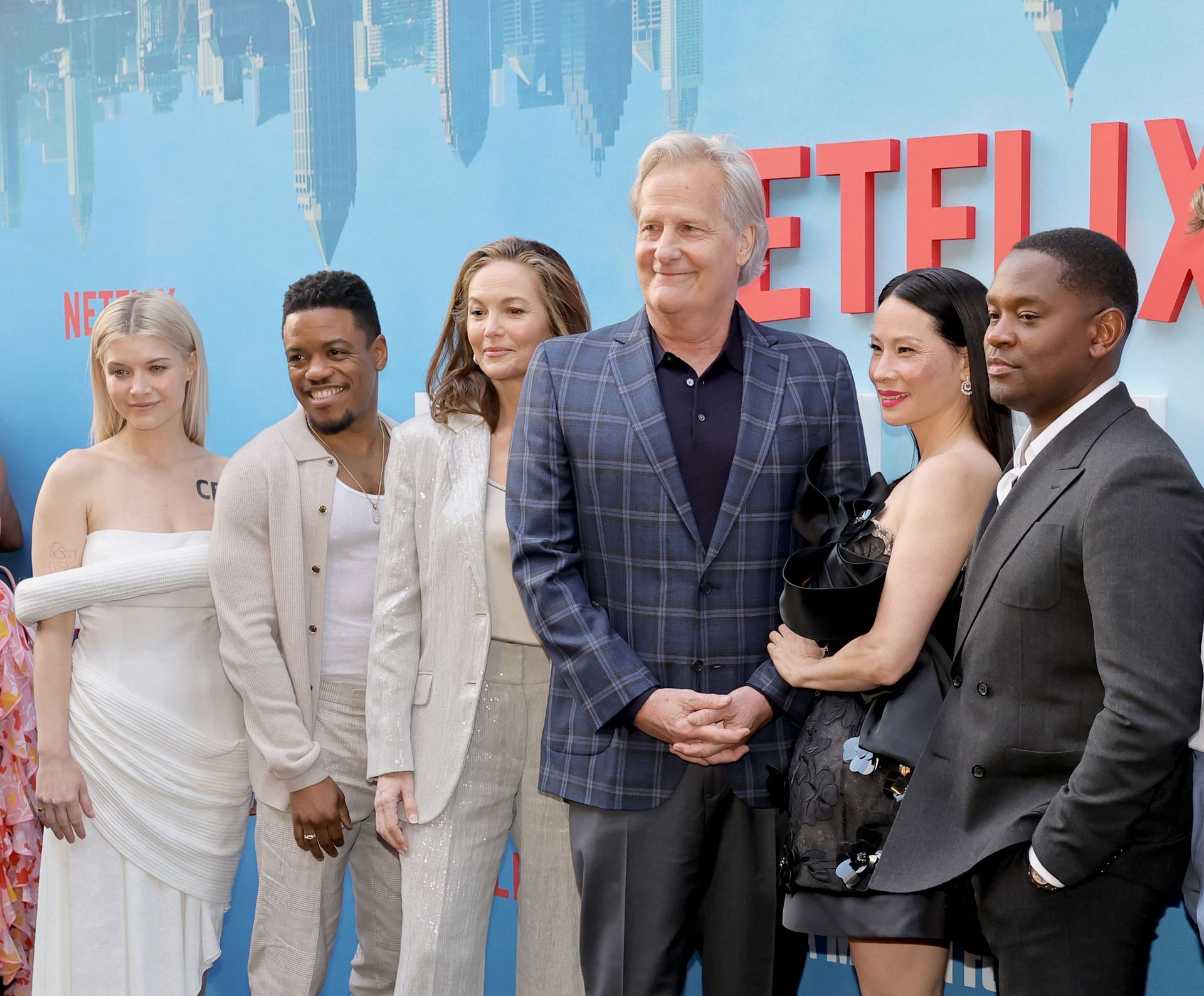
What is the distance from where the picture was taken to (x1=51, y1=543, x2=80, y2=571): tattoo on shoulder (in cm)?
304

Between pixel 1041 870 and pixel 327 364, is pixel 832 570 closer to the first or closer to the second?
pixel 1041 870

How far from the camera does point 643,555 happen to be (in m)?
2.27

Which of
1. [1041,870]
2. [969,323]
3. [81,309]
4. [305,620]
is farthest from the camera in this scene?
[81,309]

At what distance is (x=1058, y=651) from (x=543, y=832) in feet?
3.83

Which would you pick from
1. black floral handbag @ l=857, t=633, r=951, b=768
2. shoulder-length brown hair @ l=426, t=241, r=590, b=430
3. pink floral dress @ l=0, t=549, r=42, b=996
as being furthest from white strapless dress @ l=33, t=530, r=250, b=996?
black floral handbag @ l=857, t=633, r=951, b=768

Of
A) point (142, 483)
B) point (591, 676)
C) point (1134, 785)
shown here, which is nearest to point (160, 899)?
point (142, 483)

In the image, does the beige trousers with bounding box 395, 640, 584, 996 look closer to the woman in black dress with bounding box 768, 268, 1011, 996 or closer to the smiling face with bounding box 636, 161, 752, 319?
the woman in black dress with bounding box 768, 268, 1011, 996

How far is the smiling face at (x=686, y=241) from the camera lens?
2.30 m

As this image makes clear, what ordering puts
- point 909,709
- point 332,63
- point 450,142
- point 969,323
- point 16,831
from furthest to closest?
point 332,63 → point 450,142 → point 16,831 → point 969,323 → point 909,709

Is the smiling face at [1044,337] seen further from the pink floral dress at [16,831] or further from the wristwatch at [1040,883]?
the pink floral dress at [16,831]

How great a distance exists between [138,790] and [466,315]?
4.44 feet

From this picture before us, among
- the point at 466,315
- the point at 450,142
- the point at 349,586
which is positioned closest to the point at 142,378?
the point at 349,586

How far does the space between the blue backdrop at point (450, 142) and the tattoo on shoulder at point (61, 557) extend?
116cm

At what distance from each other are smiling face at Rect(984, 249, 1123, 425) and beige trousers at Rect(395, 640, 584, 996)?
3.64 feet
